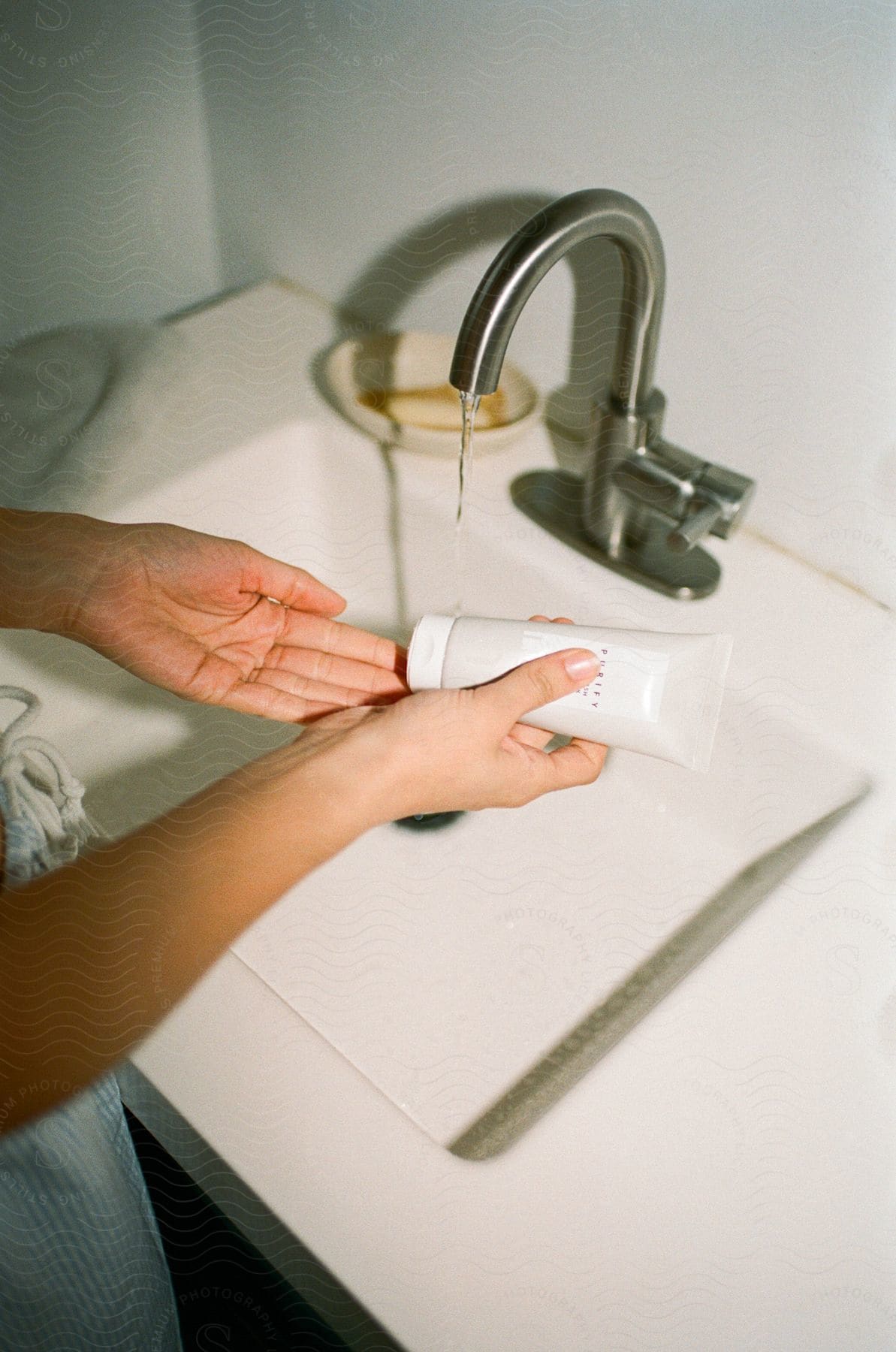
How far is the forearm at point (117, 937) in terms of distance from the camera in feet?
1.39

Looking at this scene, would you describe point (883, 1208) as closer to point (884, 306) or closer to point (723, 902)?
point (723, 902)

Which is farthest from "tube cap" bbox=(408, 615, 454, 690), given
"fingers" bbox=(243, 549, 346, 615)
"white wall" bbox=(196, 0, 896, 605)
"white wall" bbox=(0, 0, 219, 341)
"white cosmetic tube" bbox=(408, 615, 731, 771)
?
"white wall" bbox=(0, 0, 219, 341)

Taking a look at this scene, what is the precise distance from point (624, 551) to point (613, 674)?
16 centimetres

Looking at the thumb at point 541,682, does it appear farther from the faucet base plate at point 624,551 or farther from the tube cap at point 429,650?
the faucet base plate at point 624,551

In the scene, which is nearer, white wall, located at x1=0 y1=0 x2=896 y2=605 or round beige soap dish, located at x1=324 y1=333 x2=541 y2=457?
white wall, located at x1=0 y1=0 x2=896 y2=605

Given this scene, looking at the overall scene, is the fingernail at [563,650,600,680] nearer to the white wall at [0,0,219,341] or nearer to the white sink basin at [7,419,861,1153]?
the white sink basin at [7,419,861,1153]

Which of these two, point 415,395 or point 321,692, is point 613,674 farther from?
point 415,395

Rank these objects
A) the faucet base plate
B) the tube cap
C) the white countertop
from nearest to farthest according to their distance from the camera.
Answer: the white countertop → the tube cap → the faucet base plate

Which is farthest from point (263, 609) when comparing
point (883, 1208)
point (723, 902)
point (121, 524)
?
point (883, 1208)

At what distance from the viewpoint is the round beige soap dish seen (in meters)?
0.63

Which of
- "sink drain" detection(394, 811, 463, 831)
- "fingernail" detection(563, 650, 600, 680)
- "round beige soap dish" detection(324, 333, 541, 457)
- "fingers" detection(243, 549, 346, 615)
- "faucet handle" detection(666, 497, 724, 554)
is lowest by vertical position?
"sink drain" detection(394, 811, 463, 831)

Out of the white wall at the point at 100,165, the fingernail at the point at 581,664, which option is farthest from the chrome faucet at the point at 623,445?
the white wall at the point at 100,165

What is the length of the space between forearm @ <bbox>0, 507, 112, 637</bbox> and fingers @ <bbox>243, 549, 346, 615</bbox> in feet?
0.27

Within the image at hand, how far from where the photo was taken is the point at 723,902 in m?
0.54
